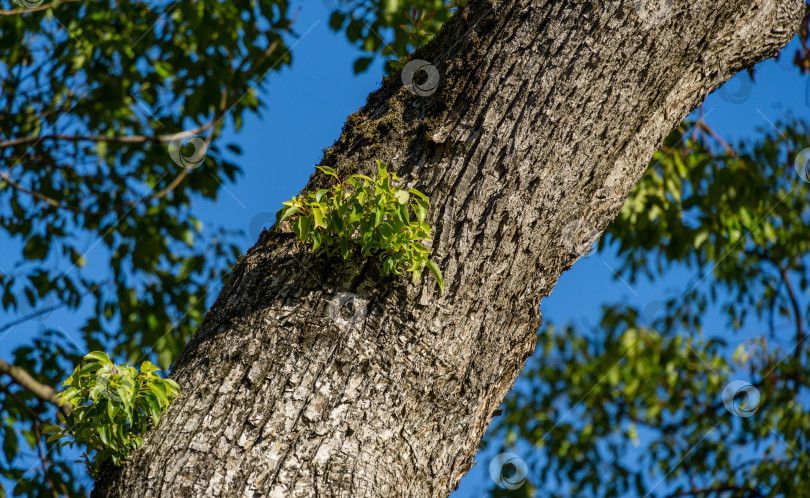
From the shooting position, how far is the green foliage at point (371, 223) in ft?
4.67

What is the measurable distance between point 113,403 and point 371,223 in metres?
0.63

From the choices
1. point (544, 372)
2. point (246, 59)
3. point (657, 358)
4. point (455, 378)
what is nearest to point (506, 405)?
point (544, 372)

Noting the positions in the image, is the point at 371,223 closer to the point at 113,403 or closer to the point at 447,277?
the point at 447,277

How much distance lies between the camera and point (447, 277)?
1504 millimetres

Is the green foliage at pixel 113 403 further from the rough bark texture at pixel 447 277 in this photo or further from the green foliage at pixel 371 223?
the green foliage at pixel 371 223

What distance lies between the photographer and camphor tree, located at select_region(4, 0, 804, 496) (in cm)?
138

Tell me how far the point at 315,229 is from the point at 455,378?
44 cm

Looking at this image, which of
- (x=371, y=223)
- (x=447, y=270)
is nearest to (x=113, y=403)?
(x=371, y=223)

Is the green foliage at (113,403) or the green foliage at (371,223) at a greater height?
the green foliage at (371,223)

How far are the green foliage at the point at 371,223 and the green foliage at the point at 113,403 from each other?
1.40ft

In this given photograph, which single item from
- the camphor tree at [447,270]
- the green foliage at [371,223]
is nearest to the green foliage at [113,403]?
the camphor tree at [447,270]

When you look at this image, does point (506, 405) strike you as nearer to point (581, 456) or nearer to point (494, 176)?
point (581, 456)

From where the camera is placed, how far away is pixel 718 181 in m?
4.65

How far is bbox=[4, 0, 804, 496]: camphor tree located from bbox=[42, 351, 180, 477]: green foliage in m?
0.04
